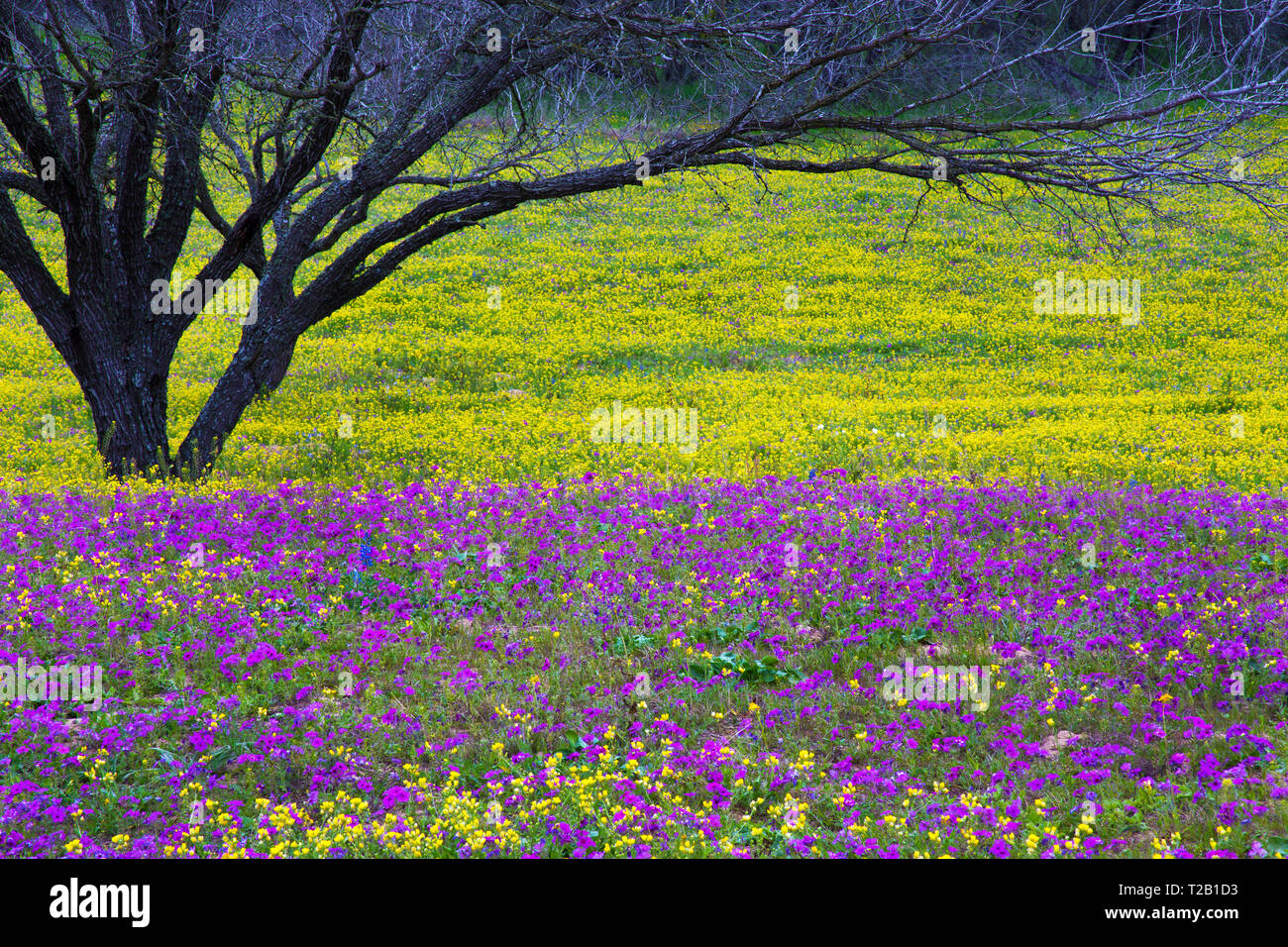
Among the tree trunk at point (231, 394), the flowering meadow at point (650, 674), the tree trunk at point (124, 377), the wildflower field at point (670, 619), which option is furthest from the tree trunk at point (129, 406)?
the flowering meadow at point (650, 674)

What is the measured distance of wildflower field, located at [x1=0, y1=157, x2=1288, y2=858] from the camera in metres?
5.07

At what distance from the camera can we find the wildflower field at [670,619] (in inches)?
199

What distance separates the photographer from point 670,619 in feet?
24.6

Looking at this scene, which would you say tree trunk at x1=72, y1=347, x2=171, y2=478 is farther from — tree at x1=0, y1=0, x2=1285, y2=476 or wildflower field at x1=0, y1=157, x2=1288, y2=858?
wildflower field at x1=0, y1=157, x2=1288, y2=858

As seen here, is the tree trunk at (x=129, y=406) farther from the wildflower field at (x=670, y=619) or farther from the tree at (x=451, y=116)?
the wildflower field at (x=670, y=619)

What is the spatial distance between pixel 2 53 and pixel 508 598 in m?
7.49

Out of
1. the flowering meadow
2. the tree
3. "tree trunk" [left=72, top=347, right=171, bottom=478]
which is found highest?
the tree

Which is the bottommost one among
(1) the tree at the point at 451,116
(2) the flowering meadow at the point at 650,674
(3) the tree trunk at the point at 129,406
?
(2) the flowering meadow at the point at 650,674

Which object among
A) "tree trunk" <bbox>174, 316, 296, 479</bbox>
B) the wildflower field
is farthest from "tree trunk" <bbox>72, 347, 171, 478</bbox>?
the wildflower field

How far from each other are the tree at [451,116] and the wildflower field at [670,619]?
4.42 feet

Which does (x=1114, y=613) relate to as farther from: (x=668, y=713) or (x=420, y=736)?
(x=420, y=736)

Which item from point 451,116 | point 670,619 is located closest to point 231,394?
point 451,116

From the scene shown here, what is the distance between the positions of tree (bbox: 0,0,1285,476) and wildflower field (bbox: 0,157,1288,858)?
4.42ft

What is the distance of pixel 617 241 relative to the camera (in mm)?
28312
